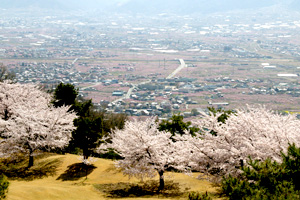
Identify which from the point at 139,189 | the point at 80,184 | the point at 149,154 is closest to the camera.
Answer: the point at 149,154

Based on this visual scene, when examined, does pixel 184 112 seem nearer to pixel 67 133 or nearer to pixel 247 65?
pixel 67 133

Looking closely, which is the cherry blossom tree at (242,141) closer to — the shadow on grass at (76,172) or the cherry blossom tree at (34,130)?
the shadow on grass at (76,172)

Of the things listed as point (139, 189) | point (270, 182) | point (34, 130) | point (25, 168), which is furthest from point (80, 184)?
point (270, 182)

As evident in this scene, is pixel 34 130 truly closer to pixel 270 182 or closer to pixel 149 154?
pixel 149 154

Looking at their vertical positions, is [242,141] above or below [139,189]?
above

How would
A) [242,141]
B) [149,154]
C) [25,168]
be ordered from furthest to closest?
[25,168], [149,154], [242,141]

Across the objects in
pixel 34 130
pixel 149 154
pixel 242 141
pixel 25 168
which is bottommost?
pixel 25 168

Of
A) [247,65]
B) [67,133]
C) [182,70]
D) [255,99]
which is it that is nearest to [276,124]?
[67,133]

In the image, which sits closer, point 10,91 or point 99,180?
point 99,180

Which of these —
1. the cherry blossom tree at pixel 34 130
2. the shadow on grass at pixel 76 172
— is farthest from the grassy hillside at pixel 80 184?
the cherry blossom tree at pixel 34 130
